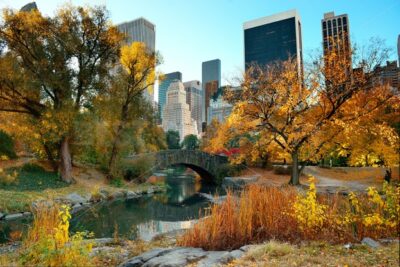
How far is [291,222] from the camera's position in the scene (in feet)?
15.6

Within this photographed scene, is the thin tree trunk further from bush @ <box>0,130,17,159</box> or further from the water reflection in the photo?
the water reflection

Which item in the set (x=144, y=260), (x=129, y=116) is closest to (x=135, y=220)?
(x=144, y=260)

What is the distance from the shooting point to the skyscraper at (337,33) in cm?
1245

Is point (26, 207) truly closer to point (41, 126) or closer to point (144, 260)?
point (41, 126)

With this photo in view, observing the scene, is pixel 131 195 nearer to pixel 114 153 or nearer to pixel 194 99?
pixel 114 153

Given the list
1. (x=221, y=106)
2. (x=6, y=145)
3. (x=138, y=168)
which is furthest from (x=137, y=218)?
(x=221, y=106)

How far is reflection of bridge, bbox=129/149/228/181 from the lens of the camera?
20.9 m

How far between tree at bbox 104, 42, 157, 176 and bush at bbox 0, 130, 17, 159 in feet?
16.7

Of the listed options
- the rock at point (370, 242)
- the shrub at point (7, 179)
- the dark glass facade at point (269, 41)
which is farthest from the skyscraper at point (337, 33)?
the dark glass facade at point (269, 41)

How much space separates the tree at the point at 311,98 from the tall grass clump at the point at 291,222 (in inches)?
285

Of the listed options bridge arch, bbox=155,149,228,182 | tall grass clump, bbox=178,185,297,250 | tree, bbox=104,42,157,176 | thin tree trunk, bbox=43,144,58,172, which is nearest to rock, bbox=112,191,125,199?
tree, bbox=104,42,157,176

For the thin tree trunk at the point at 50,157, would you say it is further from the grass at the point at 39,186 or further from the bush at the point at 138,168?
the bush at the point at 138,168

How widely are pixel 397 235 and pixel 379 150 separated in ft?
30.2

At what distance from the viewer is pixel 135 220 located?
31.6ft
